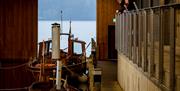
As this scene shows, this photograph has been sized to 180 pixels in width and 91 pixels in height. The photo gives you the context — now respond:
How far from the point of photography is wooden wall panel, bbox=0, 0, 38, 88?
65.8 feet

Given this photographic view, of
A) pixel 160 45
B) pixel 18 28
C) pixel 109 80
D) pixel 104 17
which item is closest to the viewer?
pixel 160 45

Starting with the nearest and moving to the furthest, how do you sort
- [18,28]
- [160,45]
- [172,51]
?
1. [172,51]
2. [160,45]
3. [18,28]

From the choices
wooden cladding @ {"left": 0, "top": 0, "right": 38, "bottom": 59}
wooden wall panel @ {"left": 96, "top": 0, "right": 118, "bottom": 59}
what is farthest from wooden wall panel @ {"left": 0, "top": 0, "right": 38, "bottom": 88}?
wooden wall panel @ {"left": 96, "top": 0, "right": 118, "bottom": 59}

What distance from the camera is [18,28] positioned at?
2022cm

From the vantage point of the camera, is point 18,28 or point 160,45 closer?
point 160,45

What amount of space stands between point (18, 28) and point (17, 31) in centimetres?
17

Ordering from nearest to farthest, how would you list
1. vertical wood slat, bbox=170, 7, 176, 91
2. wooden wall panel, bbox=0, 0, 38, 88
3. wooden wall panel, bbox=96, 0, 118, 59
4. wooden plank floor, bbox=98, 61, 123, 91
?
vertical wood slat, bbox=170, 7, 176, 91 < wooden plank floor, bbox=98, 61, 123, 91 < wooden wall panel, bbox=96, 0, 118, 59 < wooden wall panel, bbox=0, 0, 38, 88

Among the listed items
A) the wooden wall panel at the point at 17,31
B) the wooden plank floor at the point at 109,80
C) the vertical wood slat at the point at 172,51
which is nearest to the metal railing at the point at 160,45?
the vertical wood slat at the point at 172,51

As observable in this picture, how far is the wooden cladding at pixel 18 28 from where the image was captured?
20.1m

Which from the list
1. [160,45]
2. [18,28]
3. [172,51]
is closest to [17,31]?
[18,28]

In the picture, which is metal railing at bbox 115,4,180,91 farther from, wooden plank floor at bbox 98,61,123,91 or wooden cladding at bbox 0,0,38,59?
wooden cladding at bbox 0,0,38,59

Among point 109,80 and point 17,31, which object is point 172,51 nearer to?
point 109,80

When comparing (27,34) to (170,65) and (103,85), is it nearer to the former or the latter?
(103,85)

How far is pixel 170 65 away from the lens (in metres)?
4.05
